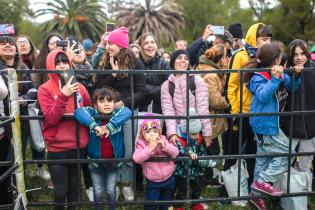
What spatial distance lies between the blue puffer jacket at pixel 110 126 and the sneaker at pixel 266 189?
4.15 ft

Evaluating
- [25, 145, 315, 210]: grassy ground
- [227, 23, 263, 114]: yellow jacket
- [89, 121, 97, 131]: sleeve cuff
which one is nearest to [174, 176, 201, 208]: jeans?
[25, 145, 315, 210]: grassy ground

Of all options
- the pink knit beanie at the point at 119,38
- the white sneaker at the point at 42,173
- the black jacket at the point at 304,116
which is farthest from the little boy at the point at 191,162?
the white sneaker at the point at 42,173

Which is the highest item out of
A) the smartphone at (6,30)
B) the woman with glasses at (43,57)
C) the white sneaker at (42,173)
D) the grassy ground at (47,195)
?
the smartphone at (6,30)

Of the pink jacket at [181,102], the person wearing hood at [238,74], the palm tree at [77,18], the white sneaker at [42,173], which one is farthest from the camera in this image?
the palm tree at [77,18]

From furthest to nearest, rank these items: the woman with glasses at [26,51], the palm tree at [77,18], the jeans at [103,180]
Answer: the palm tree at [77,18]
the woman with glasses at [26,51]
the jeans at [103,180]

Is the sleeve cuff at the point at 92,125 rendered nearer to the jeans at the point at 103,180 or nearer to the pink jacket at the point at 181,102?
the jeans at the point at 103,180

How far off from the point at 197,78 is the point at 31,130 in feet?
5.60

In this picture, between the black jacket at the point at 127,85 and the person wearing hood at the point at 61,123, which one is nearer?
the person wearing hood at the point at 61,123

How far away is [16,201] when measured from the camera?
3.21 meters

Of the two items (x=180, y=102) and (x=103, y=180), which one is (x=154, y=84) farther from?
(x=103, y=180)

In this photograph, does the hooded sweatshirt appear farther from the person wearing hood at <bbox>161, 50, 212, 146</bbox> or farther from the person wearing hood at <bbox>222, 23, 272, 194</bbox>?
the person wearing hood at <bbox>222, 23, 272, 194</bbox>

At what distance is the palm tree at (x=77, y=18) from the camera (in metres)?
40.2

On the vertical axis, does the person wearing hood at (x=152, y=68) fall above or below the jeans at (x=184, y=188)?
above

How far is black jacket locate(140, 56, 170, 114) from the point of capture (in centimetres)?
409
